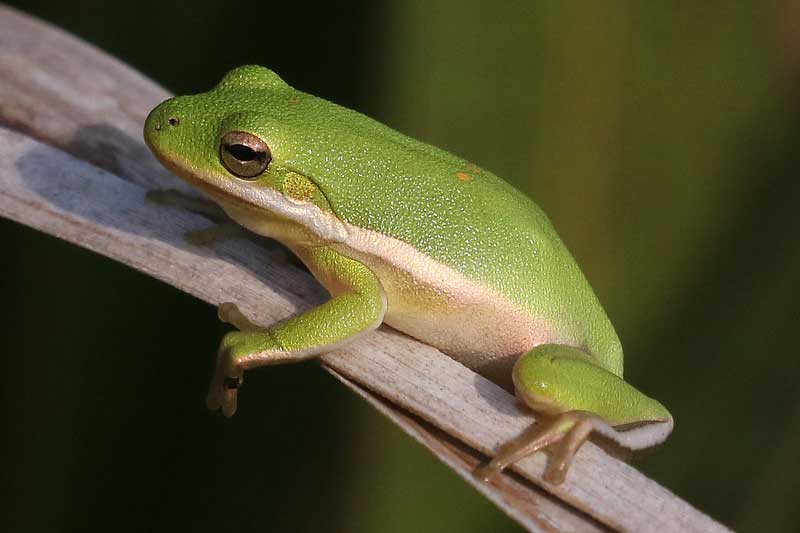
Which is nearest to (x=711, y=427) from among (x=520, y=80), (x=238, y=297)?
(x=520, y=80)

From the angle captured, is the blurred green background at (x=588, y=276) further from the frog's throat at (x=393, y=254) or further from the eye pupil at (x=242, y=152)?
the eye pupil at (x=242, y=152)

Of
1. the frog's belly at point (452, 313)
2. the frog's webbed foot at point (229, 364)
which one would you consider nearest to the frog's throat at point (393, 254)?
the frog's belly at point (452, 313)

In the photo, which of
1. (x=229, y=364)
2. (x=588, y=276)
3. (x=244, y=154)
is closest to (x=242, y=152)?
(x=244, y=154)

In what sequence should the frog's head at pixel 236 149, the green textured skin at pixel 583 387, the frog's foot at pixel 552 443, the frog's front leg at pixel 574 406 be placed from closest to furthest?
1. the frog's foot at pixel 552 443
2. the frog's front leg at pixel 574 406
3. the green textured skin at pixel 583 387
4. the frog's head at pixel 236 149

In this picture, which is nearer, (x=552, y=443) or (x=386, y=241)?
(x=552, y=443)

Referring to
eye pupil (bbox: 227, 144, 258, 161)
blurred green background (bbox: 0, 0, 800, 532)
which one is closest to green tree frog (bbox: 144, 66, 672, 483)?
eye pupil (bbox: 227, 144, 258, 161)

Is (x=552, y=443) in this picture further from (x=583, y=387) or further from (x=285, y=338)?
(x=285, y=338)

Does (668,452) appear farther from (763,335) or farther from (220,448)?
(220,448)
